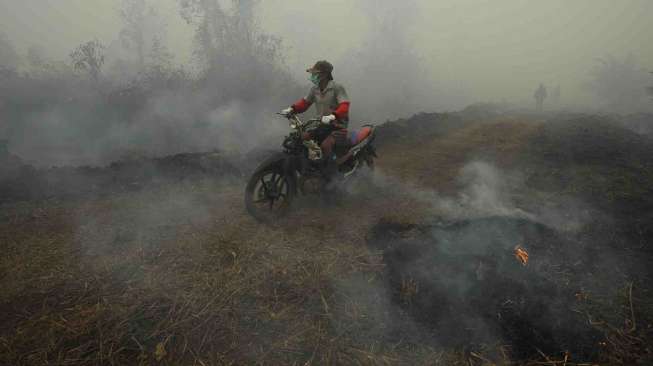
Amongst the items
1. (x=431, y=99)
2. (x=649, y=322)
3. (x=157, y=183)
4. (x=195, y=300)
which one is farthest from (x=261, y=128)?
(x=431, y=99)

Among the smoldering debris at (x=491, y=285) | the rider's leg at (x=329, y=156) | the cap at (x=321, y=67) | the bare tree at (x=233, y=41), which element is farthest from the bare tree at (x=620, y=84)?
the cap at (x=321, y=67)

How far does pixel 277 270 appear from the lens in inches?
168

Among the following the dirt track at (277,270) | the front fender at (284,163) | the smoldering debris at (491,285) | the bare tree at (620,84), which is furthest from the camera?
the bare tree at (620,84)

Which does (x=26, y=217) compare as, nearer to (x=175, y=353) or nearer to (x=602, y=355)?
(x=175, y=353)

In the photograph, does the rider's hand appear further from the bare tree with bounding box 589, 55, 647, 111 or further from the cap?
the bare tree with bounding box 589, 55, 647, 111

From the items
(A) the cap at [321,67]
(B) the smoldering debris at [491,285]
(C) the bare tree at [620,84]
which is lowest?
(C) the bare tree at [620,84]

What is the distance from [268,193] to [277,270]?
166 cm

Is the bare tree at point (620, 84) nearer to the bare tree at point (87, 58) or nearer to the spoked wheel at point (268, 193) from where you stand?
the spoked wheel at point (268, 193)

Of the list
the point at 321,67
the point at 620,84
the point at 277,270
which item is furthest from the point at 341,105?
the point at 620,84

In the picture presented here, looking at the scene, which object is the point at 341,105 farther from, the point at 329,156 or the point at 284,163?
the point at 284,163

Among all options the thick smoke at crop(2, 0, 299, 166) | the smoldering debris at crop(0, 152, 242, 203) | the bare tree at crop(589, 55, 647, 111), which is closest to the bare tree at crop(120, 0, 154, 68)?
the thick smoke at crop(2, 0, 299, 166)

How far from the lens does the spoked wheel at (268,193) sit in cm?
545

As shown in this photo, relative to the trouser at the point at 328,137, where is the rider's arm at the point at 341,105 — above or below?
above

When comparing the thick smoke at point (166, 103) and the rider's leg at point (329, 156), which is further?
the thick smoke at point (166, 103)
